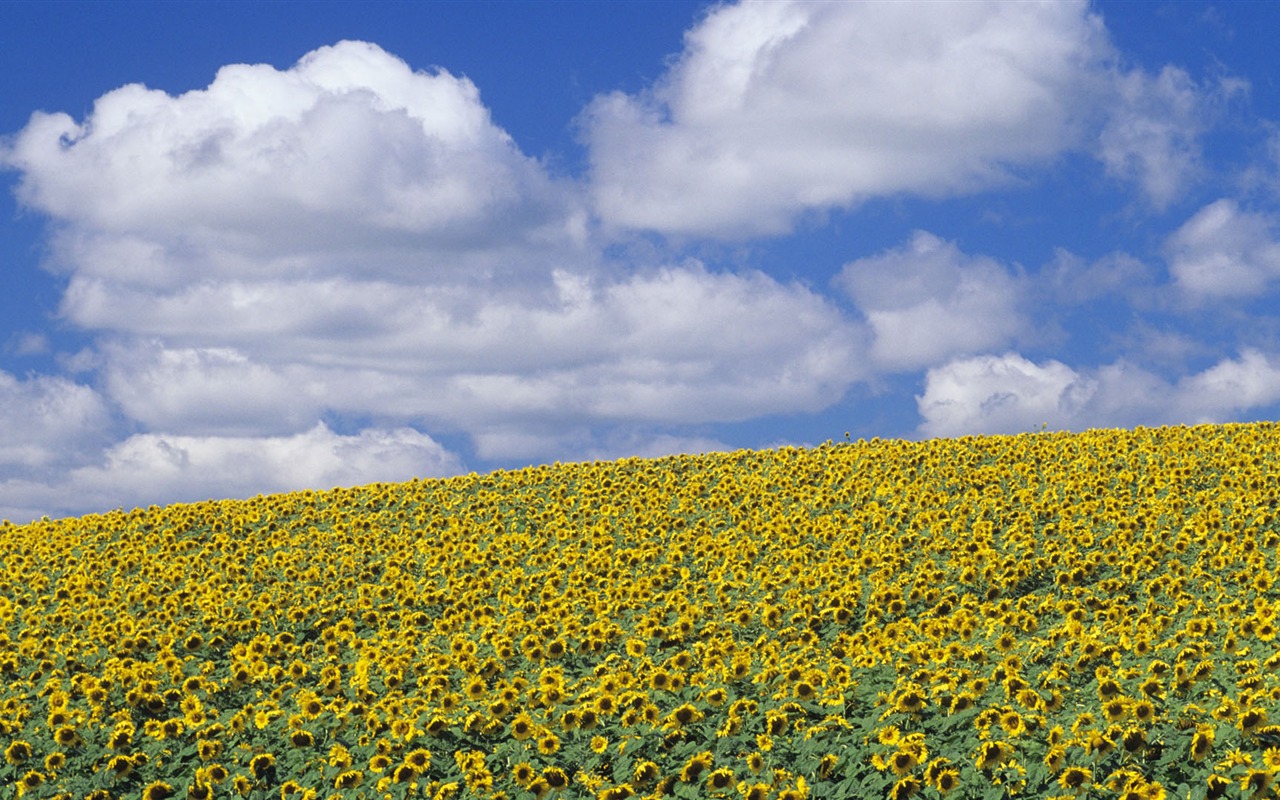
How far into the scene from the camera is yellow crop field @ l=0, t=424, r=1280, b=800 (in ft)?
38.2

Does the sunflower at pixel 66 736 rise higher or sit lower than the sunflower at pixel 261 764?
higher

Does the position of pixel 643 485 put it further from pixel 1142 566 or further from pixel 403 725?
pixel 403 725

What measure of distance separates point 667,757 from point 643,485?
15575 mm

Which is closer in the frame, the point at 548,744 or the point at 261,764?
the point at 548,744

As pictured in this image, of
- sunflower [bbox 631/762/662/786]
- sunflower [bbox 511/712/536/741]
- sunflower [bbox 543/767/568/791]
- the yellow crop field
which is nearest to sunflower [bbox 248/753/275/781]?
the yellow crop field

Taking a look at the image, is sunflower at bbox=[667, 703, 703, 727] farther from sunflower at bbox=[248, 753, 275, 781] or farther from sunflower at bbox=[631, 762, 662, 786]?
sunflower at bbox=[248, 753, 275, 781]


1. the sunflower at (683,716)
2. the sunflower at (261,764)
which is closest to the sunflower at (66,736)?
the sunflower at (261,764)

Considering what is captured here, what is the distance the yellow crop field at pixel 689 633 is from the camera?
11656 mm

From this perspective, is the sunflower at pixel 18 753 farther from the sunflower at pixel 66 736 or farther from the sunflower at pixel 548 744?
the sunflower at pixel 548 744

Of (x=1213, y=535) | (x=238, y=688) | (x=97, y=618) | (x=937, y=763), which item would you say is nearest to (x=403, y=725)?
(x=238, y=688)

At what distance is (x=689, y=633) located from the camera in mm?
16578

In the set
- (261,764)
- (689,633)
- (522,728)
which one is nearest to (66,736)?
(261,764)

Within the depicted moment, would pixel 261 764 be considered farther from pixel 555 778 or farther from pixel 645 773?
pixel 645 773

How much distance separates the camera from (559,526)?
963 inches
